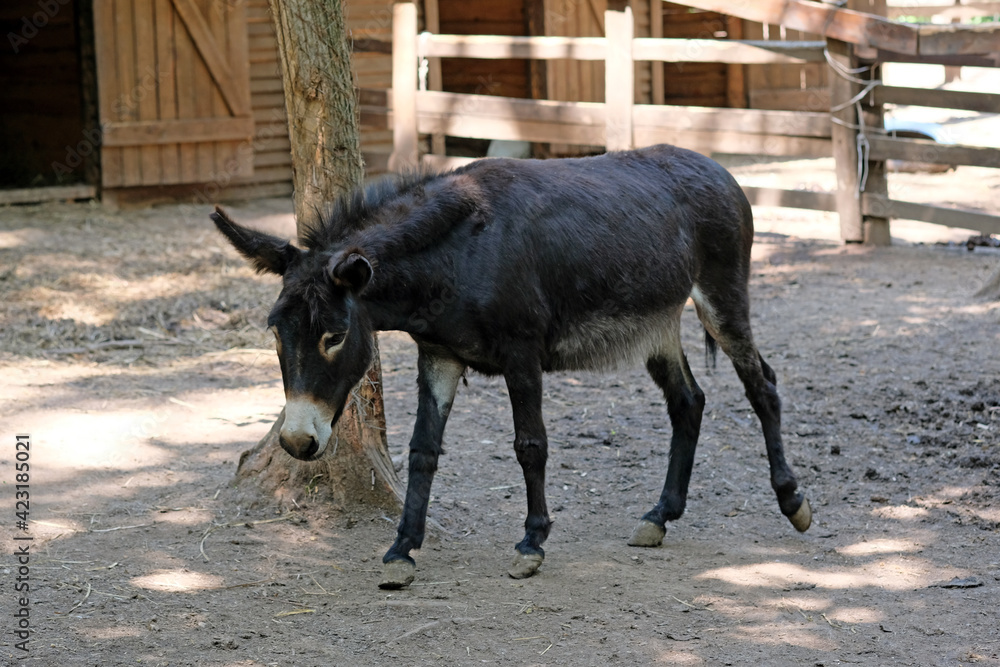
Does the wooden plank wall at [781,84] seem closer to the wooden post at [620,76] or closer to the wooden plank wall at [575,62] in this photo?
the wooden plank wall at [575,62]

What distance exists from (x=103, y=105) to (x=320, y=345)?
9.26m

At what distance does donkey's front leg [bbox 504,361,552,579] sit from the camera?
4.14 m

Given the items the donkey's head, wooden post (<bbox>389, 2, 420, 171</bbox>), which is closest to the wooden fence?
wooden post (<bbox>389, 2, 420, 171</bbox>)

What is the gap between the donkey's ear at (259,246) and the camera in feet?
12.3

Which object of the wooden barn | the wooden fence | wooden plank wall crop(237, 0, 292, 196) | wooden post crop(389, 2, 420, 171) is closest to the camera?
the wooden fence

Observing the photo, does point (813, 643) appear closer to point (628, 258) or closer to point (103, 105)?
point (628, 258)

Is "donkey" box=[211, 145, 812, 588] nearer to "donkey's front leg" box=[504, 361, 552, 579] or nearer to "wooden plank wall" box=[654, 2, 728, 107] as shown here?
"donkey's front leg" box=[504, 361, 552, 579]

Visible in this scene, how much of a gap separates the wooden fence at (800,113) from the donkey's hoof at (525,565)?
6914mm

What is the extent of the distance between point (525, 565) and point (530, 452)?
461 millimetres

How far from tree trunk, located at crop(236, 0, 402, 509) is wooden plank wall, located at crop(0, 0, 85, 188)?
9962mm

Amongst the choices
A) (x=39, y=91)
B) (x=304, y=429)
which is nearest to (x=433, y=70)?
(x=39, y=91)

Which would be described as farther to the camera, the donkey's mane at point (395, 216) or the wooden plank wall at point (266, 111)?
the wooden plank wall at point (266, 111)

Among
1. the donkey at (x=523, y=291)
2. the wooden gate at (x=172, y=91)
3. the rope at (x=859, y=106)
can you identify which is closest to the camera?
the donkey at (x=523, y=291)
